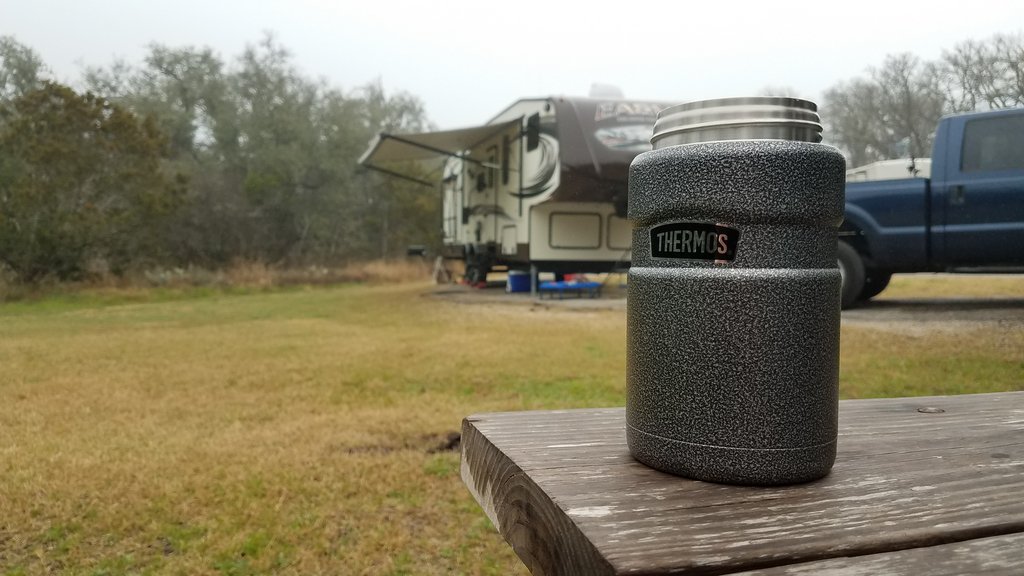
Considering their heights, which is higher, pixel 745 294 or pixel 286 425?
pixel 745 294

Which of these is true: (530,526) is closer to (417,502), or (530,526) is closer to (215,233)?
(417,502)

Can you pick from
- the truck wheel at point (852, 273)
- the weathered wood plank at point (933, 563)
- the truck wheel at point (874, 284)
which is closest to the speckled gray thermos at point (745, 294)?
the weathered wood plank at point (933, 563)

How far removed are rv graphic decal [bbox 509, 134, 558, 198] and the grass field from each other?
115 inches

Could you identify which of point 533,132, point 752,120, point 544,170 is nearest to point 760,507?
point 752,120

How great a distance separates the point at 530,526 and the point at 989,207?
233 inches

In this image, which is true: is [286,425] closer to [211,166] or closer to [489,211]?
[489,211]

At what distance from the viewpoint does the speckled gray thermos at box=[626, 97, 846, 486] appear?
0.62 metres

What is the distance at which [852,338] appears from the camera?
4645 millimetres

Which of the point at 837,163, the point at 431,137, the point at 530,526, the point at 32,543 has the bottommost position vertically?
the point at 32,543

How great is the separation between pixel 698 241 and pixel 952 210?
5935 millimetres

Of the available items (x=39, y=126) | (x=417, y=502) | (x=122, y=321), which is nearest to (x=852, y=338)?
(x=417, y=502)

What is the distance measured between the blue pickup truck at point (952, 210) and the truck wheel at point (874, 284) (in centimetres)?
44

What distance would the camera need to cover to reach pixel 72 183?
451 inches

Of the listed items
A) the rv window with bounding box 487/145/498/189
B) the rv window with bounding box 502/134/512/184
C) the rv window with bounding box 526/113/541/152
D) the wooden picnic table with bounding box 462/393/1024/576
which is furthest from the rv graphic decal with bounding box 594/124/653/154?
the wooden picnic table with bounding box 462/393/1024/576
